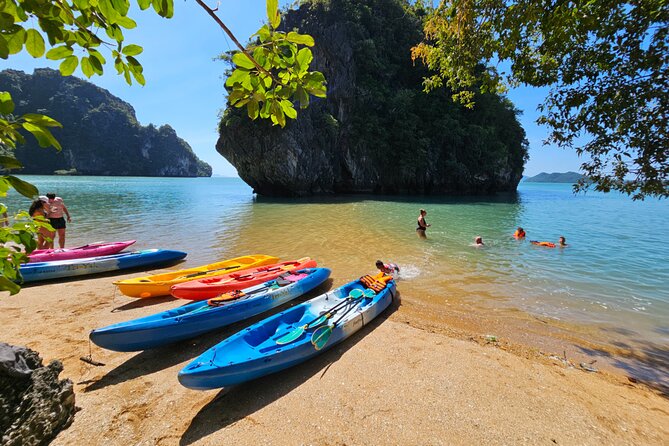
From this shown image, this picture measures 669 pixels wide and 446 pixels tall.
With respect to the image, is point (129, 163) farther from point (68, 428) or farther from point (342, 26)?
point (68, 428)

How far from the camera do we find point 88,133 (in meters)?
105

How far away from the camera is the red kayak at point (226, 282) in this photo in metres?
6.11

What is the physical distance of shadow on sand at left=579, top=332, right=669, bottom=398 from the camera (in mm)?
4422

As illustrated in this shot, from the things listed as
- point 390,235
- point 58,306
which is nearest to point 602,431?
point 58,306

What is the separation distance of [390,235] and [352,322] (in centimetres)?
928

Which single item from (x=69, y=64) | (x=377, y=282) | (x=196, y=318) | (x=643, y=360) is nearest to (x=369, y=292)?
(x=377, y=282)

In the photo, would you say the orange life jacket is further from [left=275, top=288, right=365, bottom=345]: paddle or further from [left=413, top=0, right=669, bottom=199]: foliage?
[left=413, top=0, right=669, bottom=199]: foliage

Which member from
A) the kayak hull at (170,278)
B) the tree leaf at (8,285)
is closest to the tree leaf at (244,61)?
the tree leaf at (8,285)

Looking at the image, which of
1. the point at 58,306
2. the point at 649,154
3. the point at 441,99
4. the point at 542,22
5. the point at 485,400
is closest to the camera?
the point at 485,400

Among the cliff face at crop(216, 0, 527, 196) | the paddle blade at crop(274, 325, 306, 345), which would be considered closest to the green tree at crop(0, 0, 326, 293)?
the paddle blade at crop(274, 325, 306, 345)

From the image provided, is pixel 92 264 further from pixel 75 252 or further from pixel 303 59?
pixel 303 59

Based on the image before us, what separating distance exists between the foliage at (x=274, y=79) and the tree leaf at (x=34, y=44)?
766mm

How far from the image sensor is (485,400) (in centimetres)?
374

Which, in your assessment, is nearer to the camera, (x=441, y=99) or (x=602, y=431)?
(x=602, y=431)
